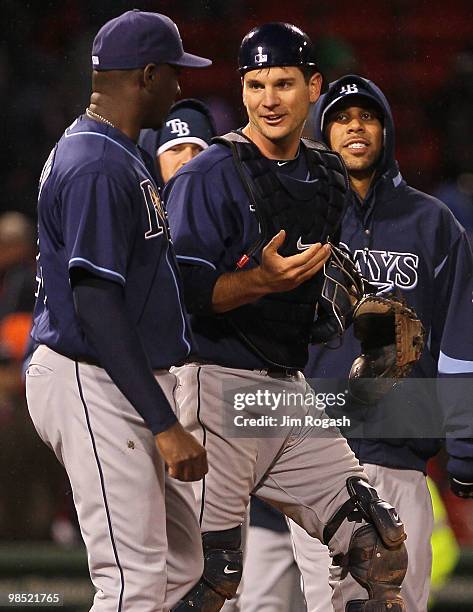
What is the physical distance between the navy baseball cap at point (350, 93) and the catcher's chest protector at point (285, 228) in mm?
396

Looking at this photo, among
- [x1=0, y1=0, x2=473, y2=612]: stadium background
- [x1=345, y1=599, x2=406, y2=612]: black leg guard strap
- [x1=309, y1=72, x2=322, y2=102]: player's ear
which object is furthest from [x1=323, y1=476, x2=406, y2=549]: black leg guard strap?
[x1=0, y1=0, x2=473, y2=612]: stadium background

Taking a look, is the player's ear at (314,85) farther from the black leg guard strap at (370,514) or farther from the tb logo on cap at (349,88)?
the black leg guard strap at (370,514)

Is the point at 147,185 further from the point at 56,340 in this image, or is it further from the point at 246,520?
the point at 246,520

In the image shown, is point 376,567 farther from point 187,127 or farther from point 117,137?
point 187,127

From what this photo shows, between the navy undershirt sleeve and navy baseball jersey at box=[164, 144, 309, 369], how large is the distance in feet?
1.61

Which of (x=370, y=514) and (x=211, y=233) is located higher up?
(x=211, y=233)

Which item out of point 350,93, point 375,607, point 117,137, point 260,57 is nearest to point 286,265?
point 117,137

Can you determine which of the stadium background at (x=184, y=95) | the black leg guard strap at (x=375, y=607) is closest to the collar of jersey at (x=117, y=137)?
the black leg guard strap at (x=375, y=607)

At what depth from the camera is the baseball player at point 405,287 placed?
3131 millimetres

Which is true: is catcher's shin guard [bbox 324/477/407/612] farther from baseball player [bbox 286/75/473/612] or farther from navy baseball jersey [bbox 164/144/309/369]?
baseball player [bbox 286/75/473/612]

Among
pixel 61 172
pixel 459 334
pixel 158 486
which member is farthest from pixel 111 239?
pixel 459 334

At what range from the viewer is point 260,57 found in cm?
280

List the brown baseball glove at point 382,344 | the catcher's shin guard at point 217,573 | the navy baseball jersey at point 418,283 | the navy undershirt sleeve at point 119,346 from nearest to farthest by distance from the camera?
the navy undershirt sleeve at point 119,346, the catcher's shin guard at point 217,573, the brown baseball glove at point 382,344, the navy baseball jersey at point 418,283

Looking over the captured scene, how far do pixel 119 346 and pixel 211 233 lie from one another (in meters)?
0.59
